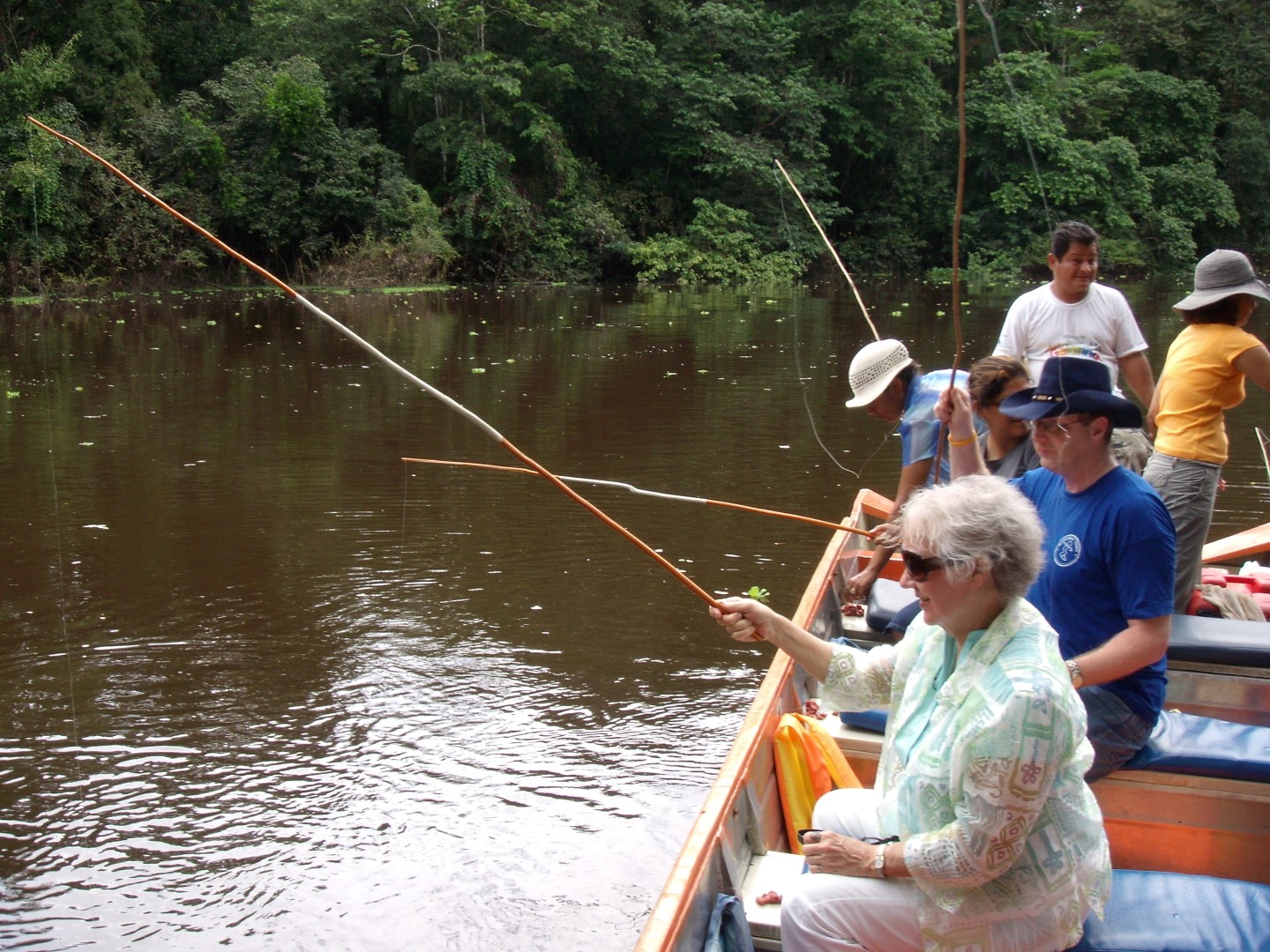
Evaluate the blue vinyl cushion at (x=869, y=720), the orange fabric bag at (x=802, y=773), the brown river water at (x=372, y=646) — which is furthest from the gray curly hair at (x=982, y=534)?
the brown river water at (x=372, y=646)

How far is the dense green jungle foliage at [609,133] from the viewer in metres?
25.1

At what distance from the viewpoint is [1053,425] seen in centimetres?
280

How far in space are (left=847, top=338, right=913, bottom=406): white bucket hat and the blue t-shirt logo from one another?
1.31 m

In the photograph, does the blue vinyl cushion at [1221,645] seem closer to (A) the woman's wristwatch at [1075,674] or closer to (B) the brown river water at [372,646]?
(A) the woman's wristwatch at [1075,674]

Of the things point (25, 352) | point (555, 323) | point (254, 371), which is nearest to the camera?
point (254, 371)

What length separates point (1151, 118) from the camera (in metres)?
33.0

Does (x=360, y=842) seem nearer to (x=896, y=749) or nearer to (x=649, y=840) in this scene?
(x=649, y=840)

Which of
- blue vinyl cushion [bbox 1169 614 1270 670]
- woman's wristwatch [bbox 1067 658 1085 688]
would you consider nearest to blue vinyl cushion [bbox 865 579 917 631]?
blue vinyl cushion [bbox 1169 614 1270 670]

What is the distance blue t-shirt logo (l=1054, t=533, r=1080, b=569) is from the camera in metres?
2.77

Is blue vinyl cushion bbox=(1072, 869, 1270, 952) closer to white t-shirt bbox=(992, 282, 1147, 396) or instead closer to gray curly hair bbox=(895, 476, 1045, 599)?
gray curly hair bbox=(895, 476, 1045, 599)

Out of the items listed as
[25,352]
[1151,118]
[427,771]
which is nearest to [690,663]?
[427,771]

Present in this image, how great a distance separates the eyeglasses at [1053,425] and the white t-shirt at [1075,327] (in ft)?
5.50

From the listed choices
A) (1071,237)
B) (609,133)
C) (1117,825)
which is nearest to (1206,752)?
(1117,825)

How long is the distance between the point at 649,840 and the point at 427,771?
915mm
